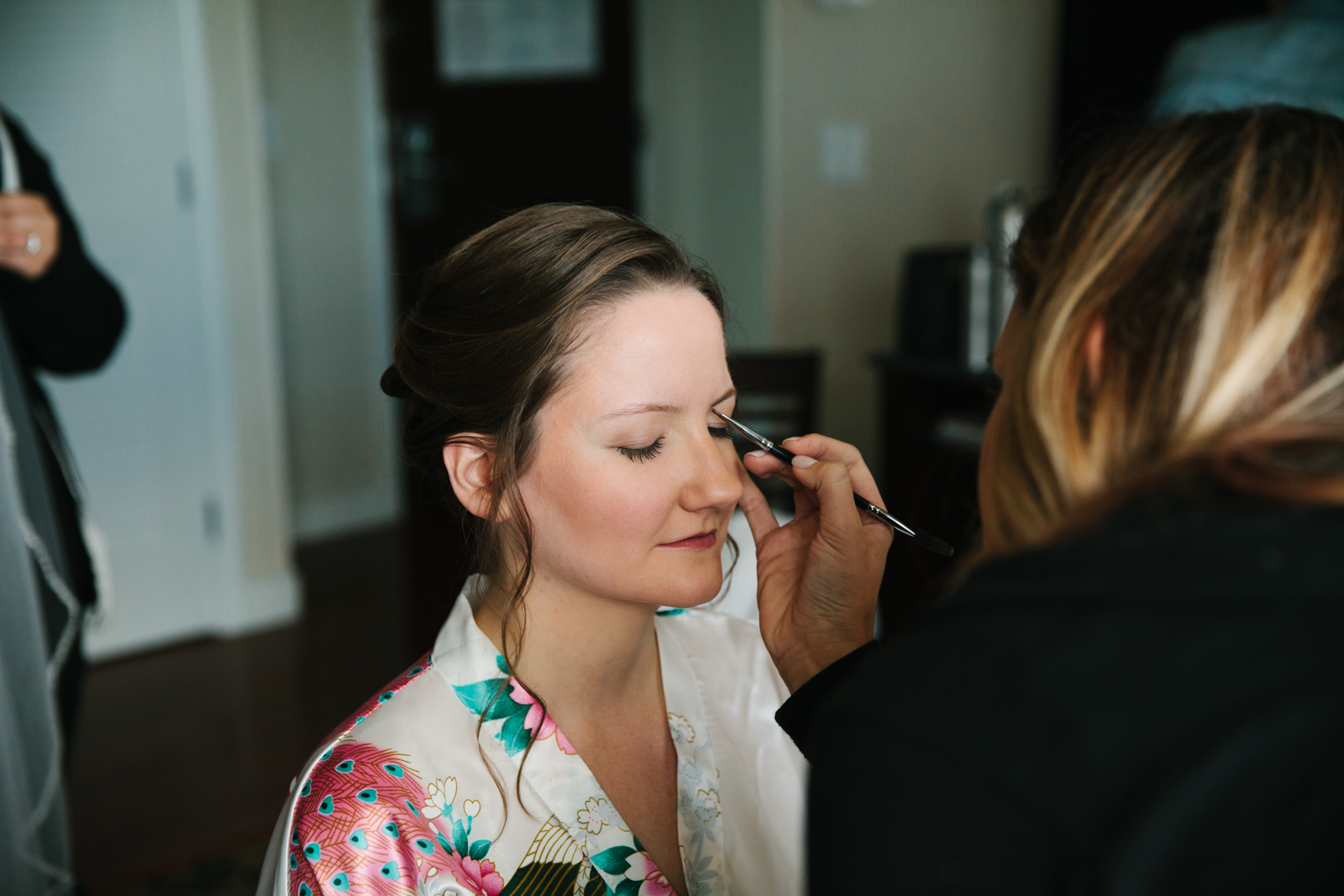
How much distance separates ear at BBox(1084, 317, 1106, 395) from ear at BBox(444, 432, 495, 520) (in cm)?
58

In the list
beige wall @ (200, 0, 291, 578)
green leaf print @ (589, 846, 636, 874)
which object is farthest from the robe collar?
beige wall @ (200, 0, 291, 578)

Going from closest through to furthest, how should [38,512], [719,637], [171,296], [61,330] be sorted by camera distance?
[719,637], [38,512], [61,330], [171,296]

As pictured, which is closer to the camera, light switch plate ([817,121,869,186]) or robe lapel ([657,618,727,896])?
robe lapel ([657,618,727,896])

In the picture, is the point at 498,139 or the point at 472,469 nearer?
the point at 472,469

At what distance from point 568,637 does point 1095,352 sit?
61cm

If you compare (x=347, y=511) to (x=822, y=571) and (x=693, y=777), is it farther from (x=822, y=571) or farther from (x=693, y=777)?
(x=822, y=571)

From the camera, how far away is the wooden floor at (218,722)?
215 centimetres

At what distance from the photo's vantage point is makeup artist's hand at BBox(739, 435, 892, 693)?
3.12 ft

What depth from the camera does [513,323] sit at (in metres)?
0.97

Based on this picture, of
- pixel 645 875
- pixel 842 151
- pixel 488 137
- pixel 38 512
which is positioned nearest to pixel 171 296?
pixel 488 137

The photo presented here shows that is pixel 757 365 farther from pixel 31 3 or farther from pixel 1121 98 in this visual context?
pixel 31 3

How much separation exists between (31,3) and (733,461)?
2514 millimetres

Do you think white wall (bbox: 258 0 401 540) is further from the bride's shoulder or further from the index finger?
the index finger

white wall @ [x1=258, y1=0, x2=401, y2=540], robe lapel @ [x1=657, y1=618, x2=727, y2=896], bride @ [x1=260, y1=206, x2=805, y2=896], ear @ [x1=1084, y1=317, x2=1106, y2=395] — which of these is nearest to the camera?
ear @ [x1=1084, y1=317, x2=1106, y2=395]
